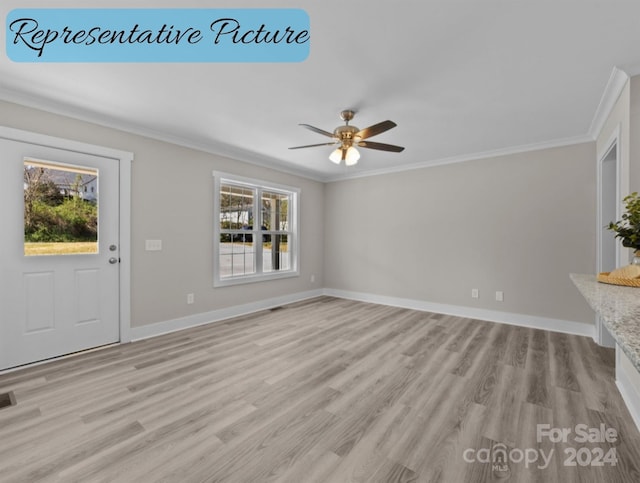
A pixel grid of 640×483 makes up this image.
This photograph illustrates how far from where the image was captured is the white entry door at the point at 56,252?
2.63 metres

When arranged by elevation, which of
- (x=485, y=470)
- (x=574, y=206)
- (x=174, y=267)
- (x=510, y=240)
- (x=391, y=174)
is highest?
(x=391, y=174)

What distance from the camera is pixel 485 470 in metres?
1.52

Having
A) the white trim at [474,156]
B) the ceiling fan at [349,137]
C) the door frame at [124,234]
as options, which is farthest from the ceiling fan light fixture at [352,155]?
the door frame at [124,234]

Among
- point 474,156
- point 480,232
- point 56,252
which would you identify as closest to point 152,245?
point 56,252

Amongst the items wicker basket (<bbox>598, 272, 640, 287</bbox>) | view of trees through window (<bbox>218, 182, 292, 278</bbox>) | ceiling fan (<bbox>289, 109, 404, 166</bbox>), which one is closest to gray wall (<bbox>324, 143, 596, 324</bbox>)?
view of trees through window (<bbox>218, 182, 292, 278</bbox>)

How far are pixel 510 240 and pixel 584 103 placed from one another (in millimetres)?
1876

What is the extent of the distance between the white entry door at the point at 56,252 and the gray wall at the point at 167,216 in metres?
0.22

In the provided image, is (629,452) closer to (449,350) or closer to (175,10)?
(449,350)

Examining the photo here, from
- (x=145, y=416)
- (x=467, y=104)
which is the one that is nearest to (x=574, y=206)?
(x=467, y=104)

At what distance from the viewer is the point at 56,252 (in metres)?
2.89

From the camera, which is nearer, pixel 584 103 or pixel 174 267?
pixel 584 103

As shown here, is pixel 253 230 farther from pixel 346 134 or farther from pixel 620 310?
pixel 620 310

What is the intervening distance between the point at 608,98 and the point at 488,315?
113 inches

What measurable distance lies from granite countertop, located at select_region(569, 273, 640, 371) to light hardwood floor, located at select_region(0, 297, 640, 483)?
3.09 feet
